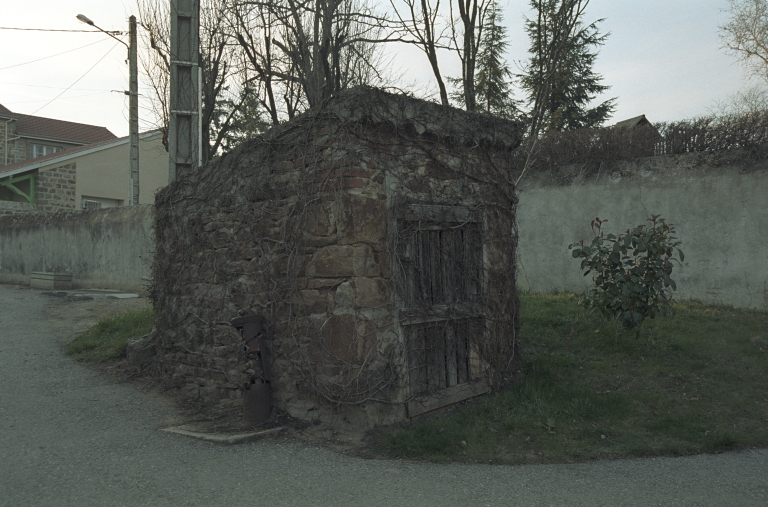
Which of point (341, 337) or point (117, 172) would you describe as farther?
point (117, 172)

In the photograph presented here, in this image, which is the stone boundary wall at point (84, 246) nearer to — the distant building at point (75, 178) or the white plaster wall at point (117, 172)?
the distant building at point (75, 178)

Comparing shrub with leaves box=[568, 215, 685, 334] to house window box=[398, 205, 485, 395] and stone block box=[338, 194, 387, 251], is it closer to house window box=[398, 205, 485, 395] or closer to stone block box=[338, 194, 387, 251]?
house window box=[398, 205, 485, 395]

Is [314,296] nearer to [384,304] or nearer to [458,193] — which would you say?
[384,304]

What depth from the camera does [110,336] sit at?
945 cm

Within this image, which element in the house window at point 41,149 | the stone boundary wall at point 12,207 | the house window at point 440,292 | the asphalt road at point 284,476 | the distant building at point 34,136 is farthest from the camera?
the house window at point 41,149

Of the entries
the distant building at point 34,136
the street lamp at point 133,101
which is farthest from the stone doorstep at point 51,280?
the distant building at point 34,136

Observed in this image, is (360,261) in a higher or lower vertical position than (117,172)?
lower

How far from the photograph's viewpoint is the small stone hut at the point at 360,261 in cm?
557

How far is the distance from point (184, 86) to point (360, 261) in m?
4.59

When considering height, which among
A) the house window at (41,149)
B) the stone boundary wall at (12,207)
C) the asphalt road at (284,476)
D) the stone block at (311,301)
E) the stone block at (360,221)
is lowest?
the asphalt road at (284,476)

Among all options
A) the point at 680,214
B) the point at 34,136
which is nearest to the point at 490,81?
the point at 680,214

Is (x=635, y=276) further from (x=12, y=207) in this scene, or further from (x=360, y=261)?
(x=12, y=207)

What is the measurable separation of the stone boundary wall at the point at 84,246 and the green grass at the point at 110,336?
324cm

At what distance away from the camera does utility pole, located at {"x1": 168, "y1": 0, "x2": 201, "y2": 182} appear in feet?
27.8
